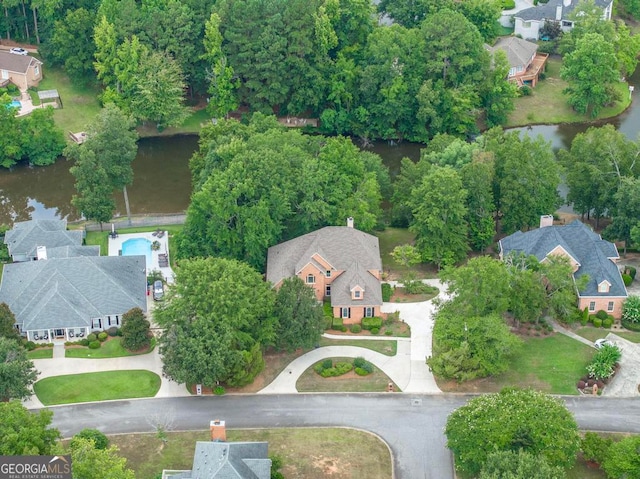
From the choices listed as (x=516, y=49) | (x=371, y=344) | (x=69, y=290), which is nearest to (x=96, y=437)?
(x=69, y=290)

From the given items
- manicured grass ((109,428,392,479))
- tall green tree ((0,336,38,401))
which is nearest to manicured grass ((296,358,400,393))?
manicured grass ((109,428,392,479))

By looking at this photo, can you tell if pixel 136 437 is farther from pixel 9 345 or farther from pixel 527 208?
→ pixel 527 208

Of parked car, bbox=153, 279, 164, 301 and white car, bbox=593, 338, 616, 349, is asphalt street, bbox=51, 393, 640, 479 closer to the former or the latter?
white car, bbox=593, 338, 616, 349

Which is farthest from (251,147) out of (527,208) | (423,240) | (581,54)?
(581,54)

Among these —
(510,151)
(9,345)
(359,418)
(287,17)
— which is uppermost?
(287,17)

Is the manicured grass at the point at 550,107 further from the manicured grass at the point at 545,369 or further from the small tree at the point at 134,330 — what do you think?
the small tree at the point at 134,330

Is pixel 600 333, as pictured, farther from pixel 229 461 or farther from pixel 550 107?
pixel 550 107
